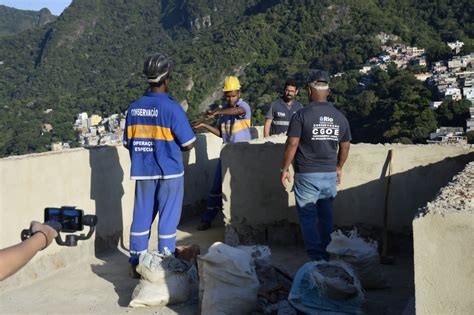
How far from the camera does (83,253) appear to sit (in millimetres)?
5250

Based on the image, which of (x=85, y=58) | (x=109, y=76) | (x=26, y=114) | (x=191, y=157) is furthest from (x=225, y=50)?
(x=191, y=157)

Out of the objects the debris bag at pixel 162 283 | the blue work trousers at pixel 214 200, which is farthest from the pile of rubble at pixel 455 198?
the blue work trousers at pixel 214 200

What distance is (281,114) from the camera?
22.5 ft

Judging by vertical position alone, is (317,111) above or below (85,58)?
below

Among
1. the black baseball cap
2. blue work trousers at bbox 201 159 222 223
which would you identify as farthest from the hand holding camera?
blue work trousers at bbox 201 159 222 223

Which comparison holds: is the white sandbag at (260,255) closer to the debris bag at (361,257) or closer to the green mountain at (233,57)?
the debris bag at (361,257)

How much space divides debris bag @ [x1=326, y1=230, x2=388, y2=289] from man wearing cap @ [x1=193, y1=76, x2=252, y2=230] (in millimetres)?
2210

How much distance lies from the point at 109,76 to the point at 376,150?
406 feet

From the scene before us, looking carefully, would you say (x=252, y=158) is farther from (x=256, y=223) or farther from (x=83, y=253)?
(x=83, y=253)

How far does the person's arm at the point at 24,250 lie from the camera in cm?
191

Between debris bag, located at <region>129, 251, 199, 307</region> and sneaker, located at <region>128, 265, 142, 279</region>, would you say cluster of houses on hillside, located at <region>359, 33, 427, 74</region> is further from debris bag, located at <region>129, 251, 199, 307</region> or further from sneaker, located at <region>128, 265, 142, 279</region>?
debris bag, located at <region>129, 251, 199, 307</region>

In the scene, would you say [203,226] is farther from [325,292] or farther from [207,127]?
[325,292]

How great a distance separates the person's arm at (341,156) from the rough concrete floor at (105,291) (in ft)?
2.75

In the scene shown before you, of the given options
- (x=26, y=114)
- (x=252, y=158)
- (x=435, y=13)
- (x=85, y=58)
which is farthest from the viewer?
(x=85, y=58)
